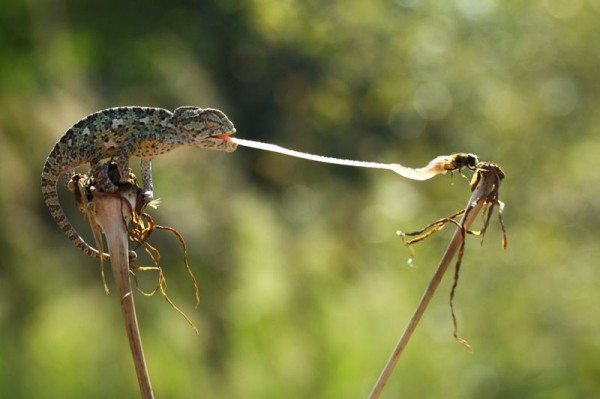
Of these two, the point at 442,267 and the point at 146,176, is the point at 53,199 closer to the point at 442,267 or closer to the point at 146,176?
the point at 146,176

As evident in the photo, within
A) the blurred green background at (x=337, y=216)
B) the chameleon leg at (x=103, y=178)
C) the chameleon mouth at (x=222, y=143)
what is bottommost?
the chameleon leg at (x=103, y=178)

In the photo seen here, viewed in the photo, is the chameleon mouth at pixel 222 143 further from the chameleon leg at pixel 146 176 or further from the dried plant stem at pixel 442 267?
the dried plant stem at pixel 442 267

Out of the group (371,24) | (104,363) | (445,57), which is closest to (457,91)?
(445,57)

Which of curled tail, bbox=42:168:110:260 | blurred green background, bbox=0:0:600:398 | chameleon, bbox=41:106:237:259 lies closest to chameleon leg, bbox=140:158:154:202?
chameleon, bbox=41:106:237:259

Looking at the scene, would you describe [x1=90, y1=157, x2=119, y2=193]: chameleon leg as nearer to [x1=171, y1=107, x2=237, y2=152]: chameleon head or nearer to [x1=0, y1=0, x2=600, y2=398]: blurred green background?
[x1=171, y1=107, x2=237, y2=152]: chameleon head

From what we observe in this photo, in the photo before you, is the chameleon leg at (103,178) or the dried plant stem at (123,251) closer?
the dried plant stem at (123,251)

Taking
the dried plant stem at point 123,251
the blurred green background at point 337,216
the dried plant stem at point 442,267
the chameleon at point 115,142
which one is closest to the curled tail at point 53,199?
the chameleon at point 115,142

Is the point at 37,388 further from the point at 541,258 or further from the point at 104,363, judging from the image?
the point at 541,258
